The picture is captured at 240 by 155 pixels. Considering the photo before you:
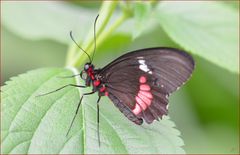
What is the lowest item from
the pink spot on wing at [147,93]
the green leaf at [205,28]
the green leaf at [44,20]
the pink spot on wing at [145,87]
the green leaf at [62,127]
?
the green leaf at [62,127]

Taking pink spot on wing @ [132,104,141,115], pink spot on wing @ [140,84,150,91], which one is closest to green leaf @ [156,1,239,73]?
pink spot on wing @ [140,84,150,91]

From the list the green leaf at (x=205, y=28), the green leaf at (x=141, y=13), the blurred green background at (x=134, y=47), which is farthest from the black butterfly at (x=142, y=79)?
the blurred green background at (x=134, y=47)

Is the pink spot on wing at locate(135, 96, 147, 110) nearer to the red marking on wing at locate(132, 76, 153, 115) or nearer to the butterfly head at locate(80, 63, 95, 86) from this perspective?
the red marking on wing at locate(132, 76, 153, 115)

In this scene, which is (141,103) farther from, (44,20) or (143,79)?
(44,20)

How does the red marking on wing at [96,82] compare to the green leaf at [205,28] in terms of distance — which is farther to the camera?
the green leaf at [205,28]

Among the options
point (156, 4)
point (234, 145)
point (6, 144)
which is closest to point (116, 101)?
point (6, 144)

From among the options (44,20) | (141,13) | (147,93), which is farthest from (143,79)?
(44,20)

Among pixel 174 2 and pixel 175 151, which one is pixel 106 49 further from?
pixel 175 151

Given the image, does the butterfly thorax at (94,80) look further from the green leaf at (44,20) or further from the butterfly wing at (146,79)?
the green leaf at (44,20)
